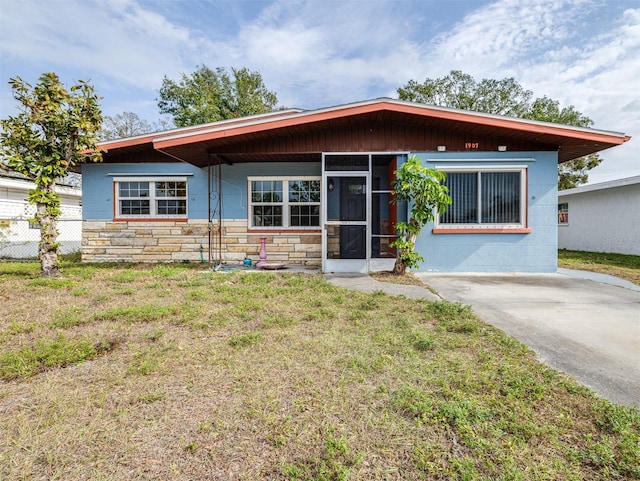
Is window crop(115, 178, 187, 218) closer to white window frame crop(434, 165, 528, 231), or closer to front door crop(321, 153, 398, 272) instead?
front door crop(321, 153, 398, 272)

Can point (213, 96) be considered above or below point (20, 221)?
above

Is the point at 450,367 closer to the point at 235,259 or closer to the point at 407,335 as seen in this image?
the point at 407,335

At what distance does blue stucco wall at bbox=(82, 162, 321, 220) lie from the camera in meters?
8.63

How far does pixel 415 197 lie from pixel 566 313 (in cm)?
319

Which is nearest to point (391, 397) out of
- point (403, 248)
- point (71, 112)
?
point (403, 248)

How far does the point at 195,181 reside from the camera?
345 inches

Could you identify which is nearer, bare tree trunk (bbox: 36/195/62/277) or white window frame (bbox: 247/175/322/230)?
bare tree trunk (bbox: 36/195/62/277)

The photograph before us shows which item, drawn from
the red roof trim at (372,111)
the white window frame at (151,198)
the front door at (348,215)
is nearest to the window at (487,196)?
the red roof trim at (372,111)

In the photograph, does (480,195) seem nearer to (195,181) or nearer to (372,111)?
(372,111)

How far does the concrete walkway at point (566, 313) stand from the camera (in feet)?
8.10

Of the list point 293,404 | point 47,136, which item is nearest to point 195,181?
point 47,136

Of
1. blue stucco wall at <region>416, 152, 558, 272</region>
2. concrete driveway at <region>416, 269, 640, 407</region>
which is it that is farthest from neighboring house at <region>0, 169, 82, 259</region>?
concrete driveway at <region>416, 269, 640, 407</region>

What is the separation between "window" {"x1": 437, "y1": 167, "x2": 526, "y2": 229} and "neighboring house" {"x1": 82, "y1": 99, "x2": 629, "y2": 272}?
0.9 inches

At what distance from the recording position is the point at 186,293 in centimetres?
506
